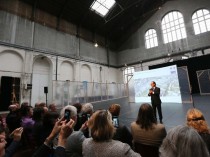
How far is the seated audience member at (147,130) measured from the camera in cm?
152

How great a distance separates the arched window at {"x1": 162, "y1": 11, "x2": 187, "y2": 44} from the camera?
1372cm

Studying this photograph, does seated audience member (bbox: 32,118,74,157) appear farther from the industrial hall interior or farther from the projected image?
the projected image

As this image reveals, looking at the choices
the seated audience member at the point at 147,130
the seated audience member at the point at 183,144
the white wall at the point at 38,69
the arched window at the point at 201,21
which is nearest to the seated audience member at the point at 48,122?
the seated audience member at the point at 147,130

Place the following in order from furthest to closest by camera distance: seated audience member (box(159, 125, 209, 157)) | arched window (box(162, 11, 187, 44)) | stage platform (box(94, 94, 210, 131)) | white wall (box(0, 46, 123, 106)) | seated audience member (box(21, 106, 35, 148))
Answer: arched window (box(162, 11, 187, 44)) → white wall (box(0, 46, 123, 106)) → stage platform (box(94, 94, 210, 131)) → seated audience member (box(21, 106, 35, 148)) → seated audience member (box(159, 125, 209, 157))

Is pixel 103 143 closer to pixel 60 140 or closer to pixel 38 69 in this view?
pixel 60 140

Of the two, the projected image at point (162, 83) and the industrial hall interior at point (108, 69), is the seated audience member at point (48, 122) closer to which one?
the industrial hall interior at point (108, 69)

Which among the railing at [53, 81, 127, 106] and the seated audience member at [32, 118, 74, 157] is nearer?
the seated audience member at [32, 118, 74, 157]

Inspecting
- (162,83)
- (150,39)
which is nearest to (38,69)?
(162,83)

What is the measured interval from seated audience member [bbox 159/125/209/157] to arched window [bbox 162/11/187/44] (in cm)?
1589

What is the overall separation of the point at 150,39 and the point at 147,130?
16.0m

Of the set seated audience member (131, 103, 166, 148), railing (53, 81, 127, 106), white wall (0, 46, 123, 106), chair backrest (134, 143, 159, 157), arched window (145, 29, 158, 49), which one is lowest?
chair backrest (134, 143, 159, 157)

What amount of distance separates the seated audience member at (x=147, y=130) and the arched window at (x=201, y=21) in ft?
49.6

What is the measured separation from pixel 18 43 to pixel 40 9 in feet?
12.5

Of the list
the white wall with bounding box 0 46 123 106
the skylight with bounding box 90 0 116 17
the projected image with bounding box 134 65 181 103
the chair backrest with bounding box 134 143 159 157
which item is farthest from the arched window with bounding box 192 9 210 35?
the chair backrest with bounding box 134 143 159 157
